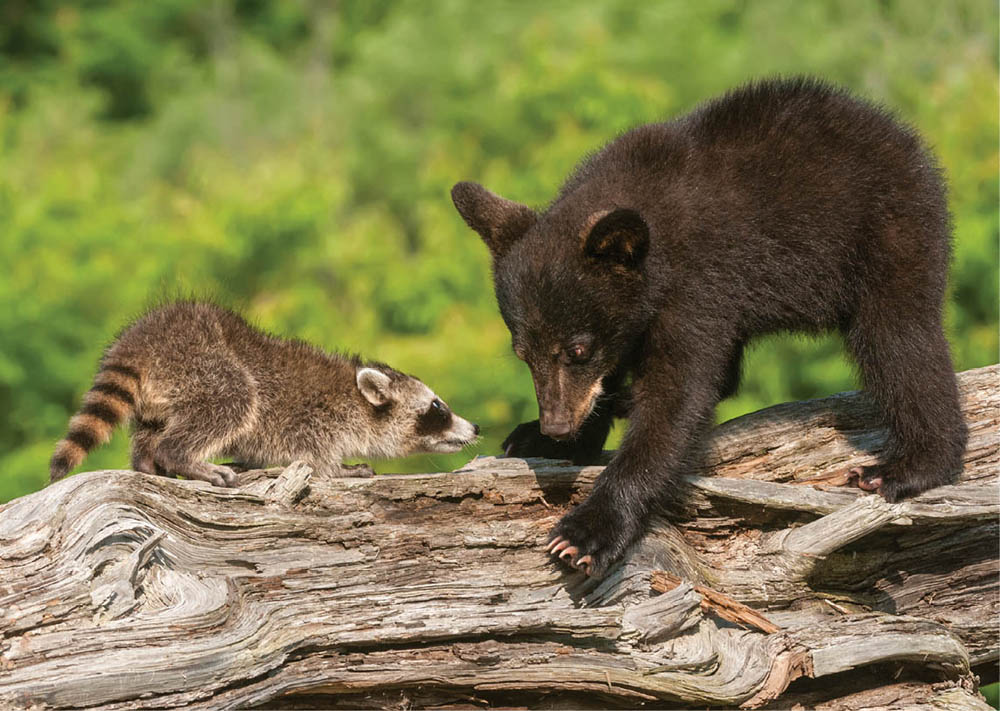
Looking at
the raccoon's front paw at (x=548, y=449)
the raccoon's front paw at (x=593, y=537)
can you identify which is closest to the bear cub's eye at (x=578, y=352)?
the raccoon's front paw at (x=593, y=537)

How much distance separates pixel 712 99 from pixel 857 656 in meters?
3.47

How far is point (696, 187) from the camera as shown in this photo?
6.72m

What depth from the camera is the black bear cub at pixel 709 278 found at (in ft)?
21.0

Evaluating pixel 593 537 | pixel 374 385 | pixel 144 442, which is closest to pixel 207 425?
pixel 144 442

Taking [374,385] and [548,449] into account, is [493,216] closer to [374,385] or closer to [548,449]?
[548,449]

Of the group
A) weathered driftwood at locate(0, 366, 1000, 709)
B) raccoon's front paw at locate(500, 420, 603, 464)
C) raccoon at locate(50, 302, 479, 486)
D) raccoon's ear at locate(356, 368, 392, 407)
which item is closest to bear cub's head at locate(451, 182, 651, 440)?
weathered driftwood at locate(0, 366, 1000, 709)

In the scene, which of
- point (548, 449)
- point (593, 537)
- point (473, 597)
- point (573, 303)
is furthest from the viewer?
point (548, 449)

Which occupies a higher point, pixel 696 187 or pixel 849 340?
pixel 696 187

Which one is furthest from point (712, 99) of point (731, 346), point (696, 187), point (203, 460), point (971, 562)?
point (203, 460)

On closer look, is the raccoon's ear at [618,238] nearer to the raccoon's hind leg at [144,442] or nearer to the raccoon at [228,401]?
the raccoon at [228,401]

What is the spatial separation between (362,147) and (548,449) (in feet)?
102

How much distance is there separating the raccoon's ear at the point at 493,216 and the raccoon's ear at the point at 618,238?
2.20 feet

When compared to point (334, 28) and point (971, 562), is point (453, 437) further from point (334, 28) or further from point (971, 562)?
point (334, 28)

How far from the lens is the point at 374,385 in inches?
340
